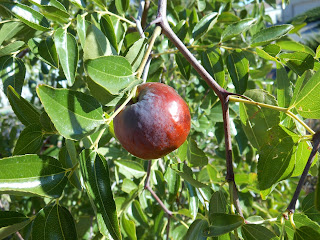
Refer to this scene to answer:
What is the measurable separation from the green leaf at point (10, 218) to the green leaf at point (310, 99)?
0.57m

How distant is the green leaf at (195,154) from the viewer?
2.76 ft

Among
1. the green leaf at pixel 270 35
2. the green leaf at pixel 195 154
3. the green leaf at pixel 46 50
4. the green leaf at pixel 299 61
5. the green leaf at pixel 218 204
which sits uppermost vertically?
the green leaf at pixel 46 50

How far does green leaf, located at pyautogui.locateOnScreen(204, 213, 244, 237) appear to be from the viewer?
537 mm

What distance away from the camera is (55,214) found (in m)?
A: 0.66

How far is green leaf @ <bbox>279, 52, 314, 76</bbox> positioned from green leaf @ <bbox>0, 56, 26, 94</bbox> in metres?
0.68

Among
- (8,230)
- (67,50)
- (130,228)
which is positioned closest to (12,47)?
(67,50)

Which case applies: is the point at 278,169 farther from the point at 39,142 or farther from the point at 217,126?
the point at 217,126

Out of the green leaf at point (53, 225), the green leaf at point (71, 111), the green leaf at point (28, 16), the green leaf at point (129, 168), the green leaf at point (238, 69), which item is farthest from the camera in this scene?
the green leaf at point (129, 168)

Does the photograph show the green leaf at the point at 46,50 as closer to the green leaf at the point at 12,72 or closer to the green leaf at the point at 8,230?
the green leaf at the point at 12,72

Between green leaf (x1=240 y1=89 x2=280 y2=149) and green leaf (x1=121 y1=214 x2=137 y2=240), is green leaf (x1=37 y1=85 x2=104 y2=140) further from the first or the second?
green leaf (x1=121 y1=214 x2=137 y2=240)

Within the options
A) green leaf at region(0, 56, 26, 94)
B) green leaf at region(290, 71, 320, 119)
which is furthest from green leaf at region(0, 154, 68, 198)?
green leaf at region(290, 71, 320, 119)

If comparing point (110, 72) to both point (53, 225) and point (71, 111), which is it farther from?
point (53, 225)

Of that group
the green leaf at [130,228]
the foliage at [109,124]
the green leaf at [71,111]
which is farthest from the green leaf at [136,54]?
the green leaf at [130,228]

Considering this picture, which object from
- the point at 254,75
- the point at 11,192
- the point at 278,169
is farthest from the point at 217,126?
the point at 11,192
